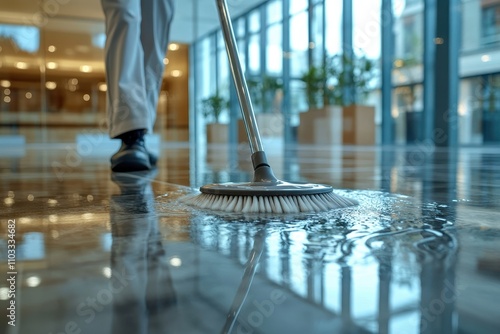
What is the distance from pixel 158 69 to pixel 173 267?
1380 millimetres

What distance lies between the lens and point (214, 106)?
36.3ft

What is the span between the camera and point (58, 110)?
10445 mm

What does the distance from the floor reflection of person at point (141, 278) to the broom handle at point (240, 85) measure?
0.23m

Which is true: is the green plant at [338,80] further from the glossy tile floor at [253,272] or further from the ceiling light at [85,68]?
the glossy tile floor at [253,272]

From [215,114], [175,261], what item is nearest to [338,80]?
[215,114]

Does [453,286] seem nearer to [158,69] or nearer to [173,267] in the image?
[173,267]

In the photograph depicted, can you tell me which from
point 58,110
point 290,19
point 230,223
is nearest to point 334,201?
point 230,223

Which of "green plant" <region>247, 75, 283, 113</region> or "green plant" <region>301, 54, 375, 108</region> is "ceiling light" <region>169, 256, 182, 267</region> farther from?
"green plant" <region>247, 75, 283, 113</region>

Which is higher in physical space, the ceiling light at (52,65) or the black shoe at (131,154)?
the ceiling light at (52,65)

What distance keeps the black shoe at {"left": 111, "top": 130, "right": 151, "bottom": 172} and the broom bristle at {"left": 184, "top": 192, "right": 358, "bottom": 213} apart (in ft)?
2.65

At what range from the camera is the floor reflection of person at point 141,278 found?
0.77ft

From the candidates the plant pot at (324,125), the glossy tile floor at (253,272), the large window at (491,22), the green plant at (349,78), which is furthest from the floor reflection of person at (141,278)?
the plant pot at (324,125)

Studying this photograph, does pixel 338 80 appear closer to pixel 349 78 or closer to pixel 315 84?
pixel 349 78

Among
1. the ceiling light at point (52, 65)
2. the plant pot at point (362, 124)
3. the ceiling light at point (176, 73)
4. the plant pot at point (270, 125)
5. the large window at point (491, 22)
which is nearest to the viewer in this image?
the large window at point (491, 22)
